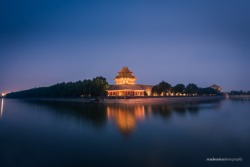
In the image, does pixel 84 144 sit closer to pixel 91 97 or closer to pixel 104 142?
pixel 104 142

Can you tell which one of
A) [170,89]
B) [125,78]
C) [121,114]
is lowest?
[121,114]

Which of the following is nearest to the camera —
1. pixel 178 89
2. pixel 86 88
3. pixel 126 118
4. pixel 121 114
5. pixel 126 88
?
pixel 126 118

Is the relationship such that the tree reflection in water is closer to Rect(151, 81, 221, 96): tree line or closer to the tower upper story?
Rect(151, 81, 221, 96): tree line

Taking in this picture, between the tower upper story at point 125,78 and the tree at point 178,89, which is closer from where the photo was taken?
the tower upper story at point 125,78

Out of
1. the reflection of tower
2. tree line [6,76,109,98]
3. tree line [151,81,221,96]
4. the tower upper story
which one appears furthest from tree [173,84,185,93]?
the reflection of tower

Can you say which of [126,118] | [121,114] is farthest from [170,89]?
[126,118]

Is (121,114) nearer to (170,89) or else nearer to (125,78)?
(125,78)

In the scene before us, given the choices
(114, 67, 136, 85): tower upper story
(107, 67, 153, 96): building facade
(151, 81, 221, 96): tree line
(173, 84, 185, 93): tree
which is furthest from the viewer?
(173, 84, 185, 93): tree

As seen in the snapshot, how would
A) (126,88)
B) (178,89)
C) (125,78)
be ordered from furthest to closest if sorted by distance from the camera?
(178,89)
(125,78)
(126,88)

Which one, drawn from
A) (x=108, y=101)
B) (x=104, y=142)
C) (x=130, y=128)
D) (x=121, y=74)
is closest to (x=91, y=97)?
(x=108, y=101)

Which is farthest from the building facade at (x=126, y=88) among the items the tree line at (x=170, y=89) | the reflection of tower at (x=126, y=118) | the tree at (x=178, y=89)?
the reflection of tower at (x=126, y=118)

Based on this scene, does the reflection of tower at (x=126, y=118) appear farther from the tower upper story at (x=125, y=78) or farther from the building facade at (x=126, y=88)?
the tower upper story at (x=125, y=78)

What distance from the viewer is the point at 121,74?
75.5m

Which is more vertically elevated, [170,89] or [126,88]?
[126,88]
